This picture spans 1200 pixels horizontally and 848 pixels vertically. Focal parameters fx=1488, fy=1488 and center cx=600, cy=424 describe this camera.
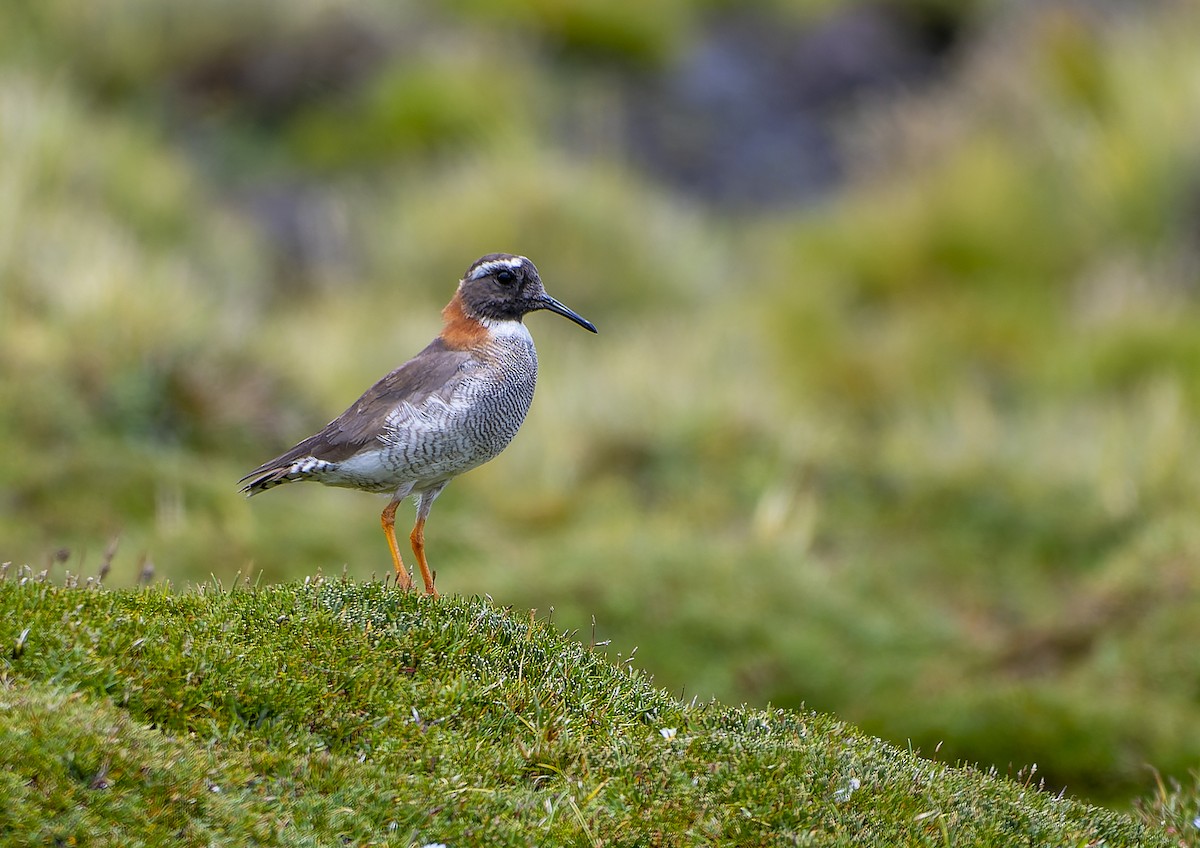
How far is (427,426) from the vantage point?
781 cm

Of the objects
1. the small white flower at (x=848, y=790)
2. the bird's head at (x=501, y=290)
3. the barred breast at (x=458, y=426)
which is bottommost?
the small white flower at (x=848, y=790)

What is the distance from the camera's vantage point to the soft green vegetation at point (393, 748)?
5277mm

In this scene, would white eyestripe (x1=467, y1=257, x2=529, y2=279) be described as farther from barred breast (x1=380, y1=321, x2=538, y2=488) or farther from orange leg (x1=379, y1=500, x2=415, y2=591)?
orange leg (x1=379, y1=500, x2=415, y2=591)

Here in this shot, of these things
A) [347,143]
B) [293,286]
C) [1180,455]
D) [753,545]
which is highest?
[347,143]

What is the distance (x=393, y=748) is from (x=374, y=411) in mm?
2627

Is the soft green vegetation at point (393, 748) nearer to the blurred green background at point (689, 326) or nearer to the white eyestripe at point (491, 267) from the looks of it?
the blurred green background at point (689, 326)

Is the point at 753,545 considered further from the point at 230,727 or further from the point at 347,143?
the point at 347,143

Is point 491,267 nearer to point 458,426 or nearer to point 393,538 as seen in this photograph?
point 458,426

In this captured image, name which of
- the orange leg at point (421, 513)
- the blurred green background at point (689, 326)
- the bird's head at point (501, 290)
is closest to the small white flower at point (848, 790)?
the orange leg at point (421, 513)

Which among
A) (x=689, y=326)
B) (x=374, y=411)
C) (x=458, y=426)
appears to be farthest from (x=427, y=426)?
(x=689, y=326)

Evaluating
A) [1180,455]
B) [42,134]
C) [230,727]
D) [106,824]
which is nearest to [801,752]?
[230,727]

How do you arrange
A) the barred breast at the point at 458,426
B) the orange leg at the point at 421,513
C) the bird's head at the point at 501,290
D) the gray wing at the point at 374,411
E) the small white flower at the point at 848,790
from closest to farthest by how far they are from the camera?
the small white flower at the point at 848,790 < the barred breast at the point at 458,426 < the gray wing at the point at 374,411 < the orange leg at the point at 421,513 < the bird's head at the point at 501,290

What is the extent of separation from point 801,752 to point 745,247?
20291mm

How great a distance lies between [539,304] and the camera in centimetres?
884
